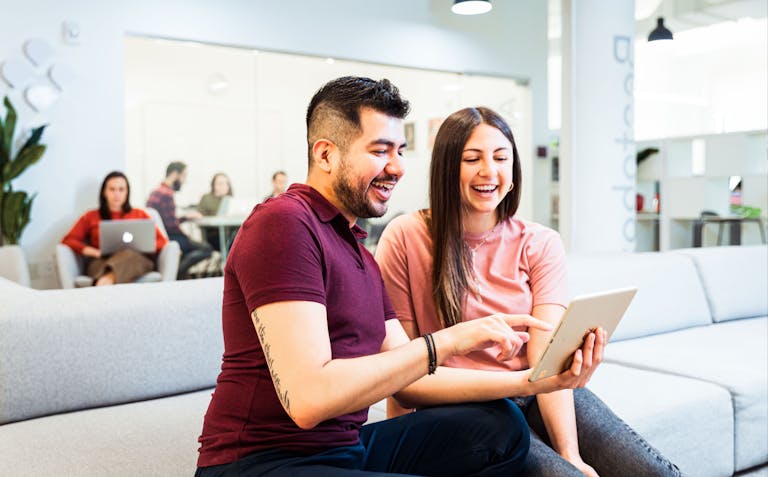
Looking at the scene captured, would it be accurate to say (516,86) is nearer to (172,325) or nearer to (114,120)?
(114,120)

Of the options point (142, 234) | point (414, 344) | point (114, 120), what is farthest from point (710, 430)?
point (114, 120)

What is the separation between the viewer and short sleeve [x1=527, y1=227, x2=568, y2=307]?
6.11 ft

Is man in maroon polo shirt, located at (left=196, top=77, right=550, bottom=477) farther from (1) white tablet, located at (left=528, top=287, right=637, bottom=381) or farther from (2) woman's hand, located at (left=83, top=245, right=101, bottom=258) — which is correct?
(2) woman's hand, located at (left=83, top=245, right=101, bottom=258)

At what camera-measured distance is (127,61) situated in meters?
6.06

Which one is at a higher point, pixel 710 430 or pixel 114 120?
pixel 114 120

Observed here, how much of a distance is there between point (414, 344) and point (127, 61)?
555 centimetres

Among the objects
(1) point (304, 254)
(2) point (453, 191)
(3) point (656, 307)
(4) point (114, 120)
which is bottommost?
(3) point (656, 307)

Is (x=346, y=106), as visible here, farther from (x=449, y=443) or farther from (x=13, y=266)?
(x=13, y=266)

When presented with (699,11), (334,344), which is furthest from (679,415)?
(699,11)

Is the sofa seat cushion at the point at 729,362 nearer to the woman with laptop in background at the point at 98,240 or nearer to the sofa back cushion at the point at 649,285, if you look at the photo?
the sofa back cushion at the point at 649,285

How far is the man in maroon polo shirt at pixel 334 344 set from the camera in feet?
3.71

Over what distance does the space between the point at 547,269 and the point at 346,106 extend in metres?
0.79

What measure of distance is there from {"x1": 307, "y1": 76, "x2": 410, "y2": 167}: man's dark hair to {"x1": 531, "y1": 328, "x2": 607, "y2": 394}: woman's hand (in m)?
0.55

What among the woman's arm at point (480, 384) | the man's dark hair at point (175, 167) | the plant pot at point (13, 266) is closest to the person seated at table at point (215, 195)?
the man's dark hair at point (175, 167)
